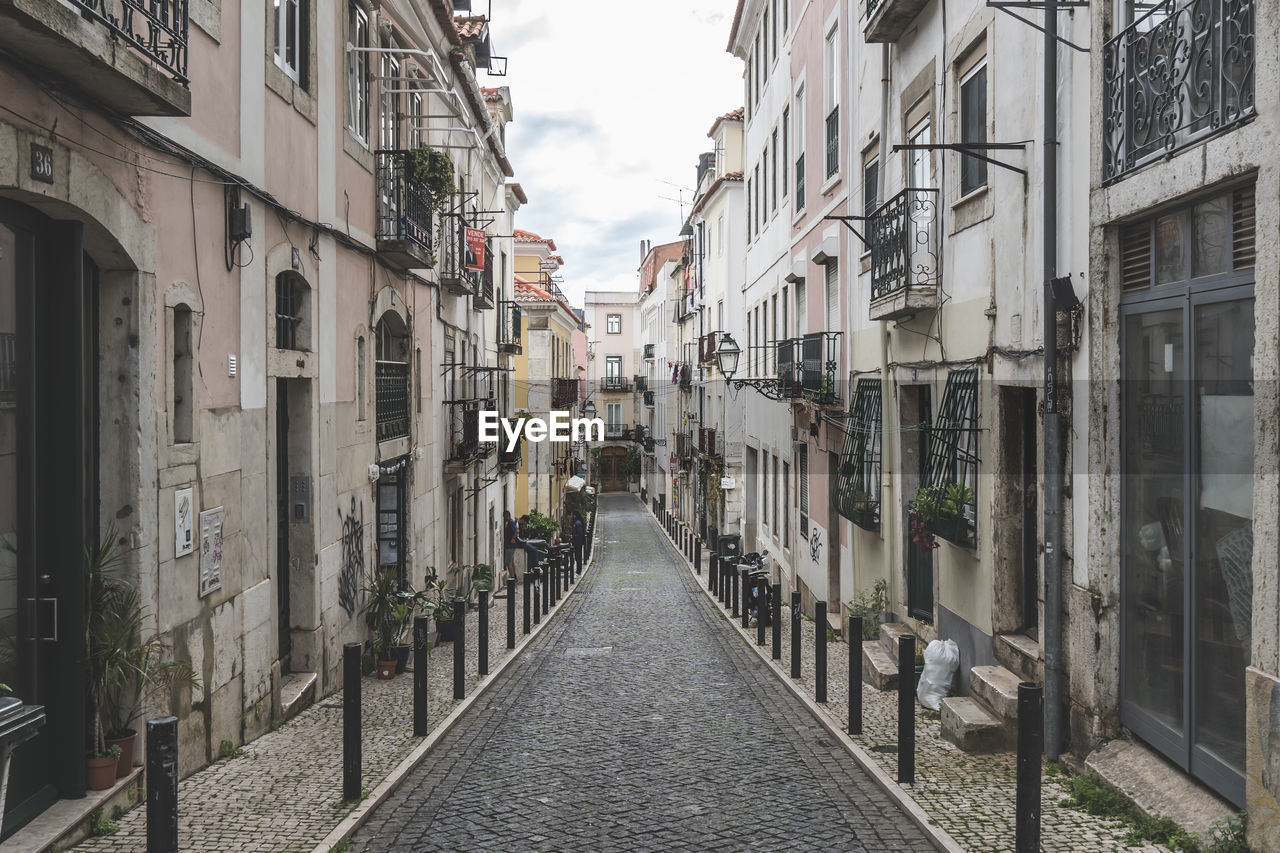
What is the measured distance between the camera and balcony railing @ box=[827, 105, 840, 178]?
52.0ft

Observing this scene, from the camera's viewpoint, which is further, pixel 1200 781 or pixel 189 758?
pixel 189 758

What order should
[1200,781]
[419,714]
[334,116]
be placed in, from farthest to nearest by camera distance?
1. [334,116]
2. [419,714]
3. [1200,781]

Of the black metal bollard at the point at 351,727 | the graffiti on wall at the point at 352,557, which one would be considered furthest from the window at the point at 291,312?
the black metal bollard at the point at 351,727

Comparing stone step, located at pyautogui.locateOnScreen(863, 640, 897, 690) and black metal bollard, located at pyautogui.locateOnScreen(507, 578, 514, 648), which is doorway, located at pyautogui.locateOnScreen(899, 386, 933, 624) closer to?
stone step, located at pyautogui.locateOnScreen(863, 640, 897, 690)

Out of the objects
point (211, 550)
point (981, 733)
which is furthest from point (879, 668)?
point (211, 550)

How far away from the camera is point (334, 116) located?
11.4 metres

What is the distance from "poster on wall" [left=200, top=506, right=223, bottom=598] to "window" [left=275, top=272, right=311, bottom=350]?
229 centimetres

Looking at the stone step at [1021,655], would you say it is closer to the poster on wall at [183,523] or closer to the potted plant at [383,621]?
the poster on wall at [183,523]

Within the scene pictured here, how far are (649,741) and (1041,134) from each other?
567 cm

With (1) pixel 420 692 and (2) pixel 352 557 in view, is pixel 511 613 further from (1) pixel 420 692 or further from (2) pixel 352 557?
(1) pixel 420 692

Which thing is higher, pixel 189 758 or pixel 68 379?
pixel 68 379

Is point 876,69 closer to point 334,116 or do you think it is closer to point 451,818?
point 334,116

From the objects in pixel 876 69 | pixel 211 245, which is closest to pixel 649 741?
pixel 211 245

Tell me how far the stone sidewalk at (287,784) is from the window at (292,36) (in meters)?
5.85
